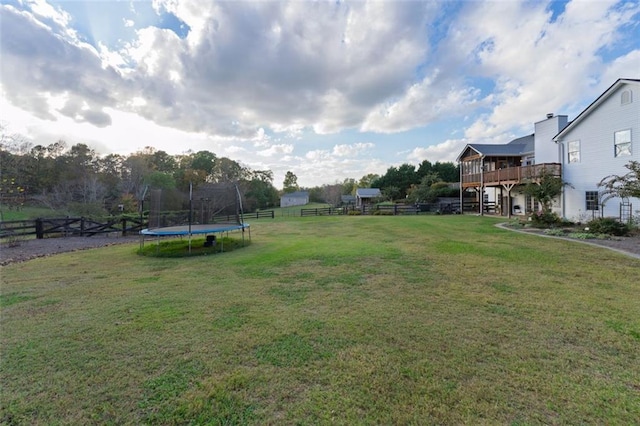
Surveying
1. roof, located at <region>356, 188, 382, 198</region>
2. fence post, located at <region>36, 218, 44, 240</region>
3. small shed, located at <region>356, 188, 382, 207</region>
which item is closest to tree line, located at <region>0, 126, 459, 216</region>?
fence post, located at <region>36, 218, 44, 240</region>

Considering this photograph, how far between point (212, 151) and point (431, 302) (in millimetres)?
50413

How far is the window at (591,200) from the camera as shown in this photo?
48.1 ft

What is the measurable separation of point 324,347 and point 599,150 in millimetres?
19266

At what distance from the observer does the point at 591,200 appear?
1494cm

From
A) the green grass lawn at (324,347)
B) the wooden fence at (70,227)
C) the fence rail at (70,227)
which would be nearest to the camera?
the green grass lawn at (324,347)

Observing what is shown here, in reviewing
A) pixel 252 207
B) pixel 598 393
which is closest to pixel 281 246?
pixel 598 393

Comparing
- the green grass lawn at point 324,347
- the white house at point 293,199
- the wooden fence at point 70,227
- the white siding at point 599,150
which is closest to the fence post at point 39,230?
the wooden fence at point 70,227

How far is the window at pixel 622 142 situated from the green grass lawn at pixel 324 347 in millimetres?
11415

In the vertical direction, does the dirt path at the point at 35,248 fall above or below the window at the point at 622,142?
below

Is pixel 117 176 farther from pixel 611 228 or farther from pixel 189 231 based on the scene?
pixel 611 228

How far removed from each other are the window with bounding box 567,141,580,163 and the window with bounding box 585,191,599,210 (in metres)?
2.07

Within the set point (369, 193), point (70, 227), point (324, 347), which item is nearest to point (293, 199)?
point (369, 193)

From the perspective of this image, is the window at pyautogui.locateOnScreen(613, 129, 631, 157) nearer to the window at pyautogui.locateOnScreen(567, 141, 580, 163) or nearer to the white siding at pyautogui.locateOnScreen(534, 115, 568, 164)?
the window at pyautogui.locateOnScreen(567, 141, 580, 163)

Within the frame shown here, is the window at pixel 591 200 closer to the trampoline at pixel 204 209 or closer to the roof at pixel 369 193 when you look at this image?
the trampoline at pixel 204 209
